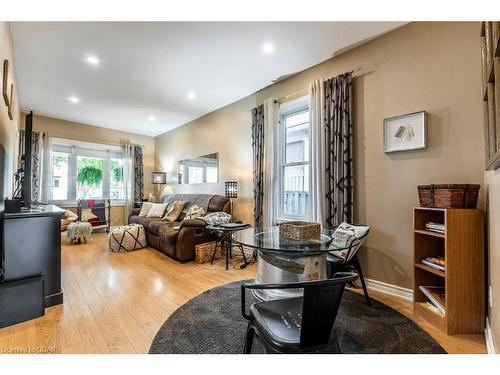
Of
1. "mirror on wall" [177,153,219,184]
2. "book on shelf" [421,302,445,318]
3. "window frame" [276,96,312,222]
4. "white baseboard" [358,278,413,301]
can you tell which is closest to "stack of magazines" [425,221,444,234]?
"book on shelf" [421,302,445,318]

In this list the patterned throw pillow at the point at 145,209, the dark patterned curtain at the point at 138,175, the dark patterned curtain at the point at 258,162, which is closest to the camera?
the dark patterned curtain at the point at 258,162

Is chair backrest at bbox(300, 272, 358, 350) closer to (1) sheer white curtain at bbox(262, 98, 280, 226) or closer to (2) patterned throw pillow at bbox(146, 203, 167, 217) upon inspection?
(1) sheer white curtain at bbox(262, 98, 280, 226)

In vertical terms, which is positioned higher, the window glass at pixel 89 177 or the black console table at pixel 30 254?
the window glass at pixel 89 177

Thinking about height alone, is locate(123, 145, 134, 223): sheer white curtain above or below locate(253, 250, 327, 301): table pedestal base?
above

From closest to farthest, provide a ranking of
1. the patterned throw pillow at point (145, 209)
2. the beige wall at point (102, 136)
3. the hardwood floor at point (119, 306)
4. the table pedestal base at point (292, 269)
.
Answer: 1. the hardwood floor at point (119, 306)
2. the table pedestal base at point (292, 269)
3. the beige wall at point (102, 136)
4. the patterned throw pillow at point (145, 209)

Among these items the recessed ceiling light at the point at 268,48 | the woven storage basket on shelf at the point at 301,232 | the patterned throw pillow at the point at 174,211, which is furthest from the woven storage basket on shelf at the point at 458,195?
the patterned throw pillow at the point at 174,211

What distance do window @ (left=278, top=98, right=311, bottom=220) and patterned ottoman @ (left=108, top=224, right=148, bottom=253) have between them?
256cm

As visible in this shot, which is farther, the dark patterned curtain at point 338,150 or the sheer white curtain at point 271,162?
the sheer white curtain at point 271,162

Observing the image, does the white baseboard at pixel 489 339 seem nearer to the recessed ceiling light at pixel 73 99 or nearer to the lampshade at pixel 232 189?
the lampshade at pixel 232 189

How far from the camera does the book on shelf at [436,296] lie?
1.83m

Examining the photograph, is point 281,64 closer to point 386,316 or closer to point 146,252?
point 386,316

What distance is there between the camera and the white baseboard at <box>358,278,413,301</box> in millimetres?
2322

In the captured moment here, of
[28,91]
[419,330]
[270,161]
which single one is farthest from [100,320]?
[28,91]

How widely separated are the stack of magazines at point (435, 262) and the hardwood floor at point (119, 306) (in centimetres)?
46
